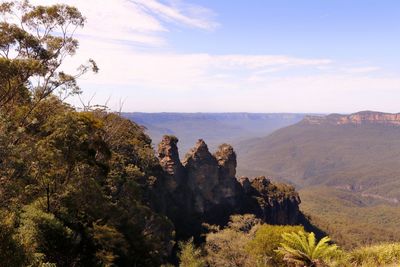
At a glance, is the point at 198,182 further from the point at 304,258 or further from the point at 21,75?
the point at 304,258

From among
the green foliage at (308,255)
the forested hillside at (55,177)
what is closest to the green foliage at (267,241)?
the forested hillside at (55,177)

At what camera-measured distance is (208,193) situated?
107m

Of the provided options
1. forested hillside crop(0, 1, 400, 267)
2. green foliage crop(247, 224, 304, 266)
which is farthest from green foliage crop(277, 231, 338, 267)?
green foliage crop(247, 224, 304, 266)

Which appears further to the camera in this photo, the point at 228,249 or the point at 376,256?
the point at 228,249

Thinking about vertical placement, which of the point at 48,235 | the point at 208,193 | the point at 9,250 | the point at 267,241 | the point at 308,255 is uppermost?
the point at 9,250

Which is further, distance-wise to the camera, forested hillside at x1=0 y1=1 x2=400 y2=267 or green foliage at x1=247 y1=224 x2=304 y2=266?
green foliage at x1=247 y1=224 x2=304 y2=266

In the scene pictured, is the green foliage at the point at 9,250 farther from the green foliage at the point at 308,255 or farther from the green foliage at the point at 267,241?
the green foliage at the point at 267,241

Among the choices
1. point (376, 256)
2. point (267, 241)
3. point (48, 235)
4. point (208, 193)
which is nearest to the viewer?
point (376, 256)

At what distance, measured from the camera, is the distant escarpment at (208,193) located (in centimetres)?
9044

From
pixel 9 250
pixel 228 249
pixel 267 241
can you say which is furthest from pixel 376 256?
pixel 228 249

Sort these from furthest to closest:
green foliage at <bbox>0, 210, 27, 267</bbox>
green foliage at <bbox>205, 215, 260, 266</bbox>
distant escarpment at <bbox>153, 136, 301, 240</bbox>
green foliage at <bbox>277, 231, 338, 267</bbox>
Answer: distant escarpment at <bbox>153, 136, 301, 240</bbox>, green foliage at <bbox>205, 215, 260, 266</bbox>, green foliage at <bbox>277, 231, 338, 267</bbox>, green foliage at <bbox>0, 210, 27, 267</bbox>

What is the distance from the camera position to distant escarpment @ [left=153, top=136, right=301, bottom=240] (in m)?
90.4

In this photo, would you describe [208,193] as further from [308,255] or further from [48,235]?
[308,255]

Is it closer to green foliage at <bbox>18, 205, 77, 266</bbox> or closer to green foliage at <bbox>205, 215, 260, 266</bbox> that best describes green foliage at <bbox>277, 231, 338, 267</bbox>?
green foliage at <bbox>18, 205, 77, 266</bbox>
